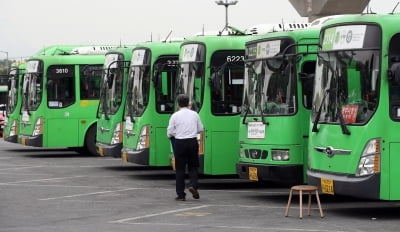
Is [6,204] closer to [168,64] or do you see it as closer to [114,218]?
[114,218]

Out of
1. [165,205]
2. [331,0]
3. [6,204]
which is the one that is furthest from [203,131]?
[331,0]

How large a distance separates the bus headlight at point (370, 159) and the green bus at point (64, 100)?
1565 centimetres

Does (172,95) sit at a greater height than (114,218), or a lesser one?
greater

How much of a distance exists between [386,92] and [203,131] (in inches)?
214

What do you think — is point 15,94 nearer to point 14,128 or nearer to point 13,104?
point 13,104

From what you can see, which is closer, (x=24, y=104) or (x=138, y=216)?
(x=138, y=216)

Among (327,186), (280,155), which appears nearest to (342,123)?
(327,186)

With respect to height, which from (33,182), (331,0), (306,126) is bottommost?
(33,182)

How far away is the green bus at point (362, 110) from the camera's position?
13422 mm

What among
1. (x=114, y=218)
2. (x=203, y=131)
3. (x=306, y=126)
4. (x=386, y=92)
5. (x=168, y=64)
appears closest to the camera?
(x=386, y=92)

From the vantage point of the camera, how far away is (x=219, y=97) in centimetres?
1853

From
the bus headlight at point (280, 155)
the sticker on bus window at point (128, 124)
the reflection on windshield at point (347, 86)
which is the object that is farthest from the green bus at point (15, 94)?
the reflection on windshield at point (347, 86)

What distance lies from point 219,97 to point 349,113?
4.92 m

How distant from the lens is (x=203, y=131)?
1834 centimetres
